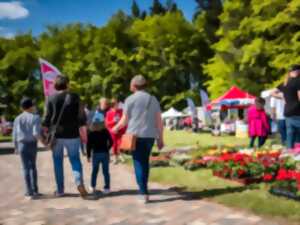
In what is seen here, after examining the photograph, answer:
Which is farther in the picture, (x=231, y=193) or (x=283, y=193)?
(x=231, y=193)

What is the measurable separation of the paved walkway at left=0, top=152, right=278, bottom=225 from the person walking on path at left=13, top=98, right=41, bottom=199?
11.1 inches

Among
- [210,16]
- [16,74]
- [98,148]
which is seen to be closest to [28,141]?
[98,148]

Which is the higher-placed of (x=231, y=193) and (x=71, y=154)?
(x=71, y=154)

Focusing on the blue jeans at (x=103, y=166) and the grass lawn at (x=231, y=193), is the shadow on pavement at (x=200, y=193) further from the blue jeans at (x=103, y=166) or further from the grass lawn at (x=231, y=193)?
the blue jeans at (x=103, y=166)

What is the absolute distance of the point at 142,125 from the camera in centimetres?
848

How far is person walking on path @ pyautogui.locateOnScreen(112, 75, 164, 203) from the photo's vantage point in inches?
332

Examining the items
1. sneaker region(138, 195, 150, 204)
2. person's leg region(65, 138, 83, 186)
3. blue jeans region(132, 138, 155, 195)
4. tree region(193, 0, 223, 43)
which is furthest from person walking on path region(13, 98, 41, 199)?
tree region(193, 0, 223, 43)

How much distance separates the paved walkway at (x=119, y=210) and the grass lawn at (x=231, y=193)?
0.25m

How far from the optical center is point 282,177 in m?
8.16

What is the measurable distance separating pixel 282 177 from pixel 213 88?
4559 cm

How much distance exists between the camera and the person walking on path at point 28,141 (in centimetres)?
948

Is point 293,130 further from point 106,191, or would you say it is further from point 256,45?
point 256,45

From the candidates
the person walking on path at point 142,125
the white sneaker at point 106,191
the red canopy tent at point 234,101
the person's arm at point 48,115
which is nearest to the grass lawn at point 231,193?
the person walking on path at point 142,125

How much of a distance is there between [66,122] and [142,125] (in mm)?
1334
